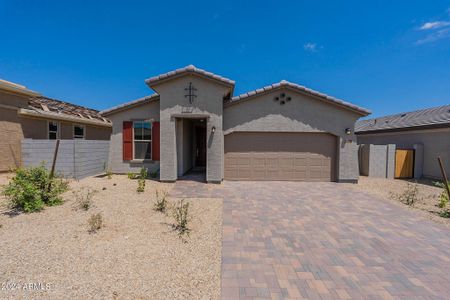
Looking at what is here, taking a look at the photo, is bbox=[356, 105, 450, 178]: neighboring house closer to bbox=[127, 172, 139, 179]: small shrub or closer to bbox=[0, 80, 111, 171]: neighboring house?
bbox=[127, 172, 139, 179]: small shrub

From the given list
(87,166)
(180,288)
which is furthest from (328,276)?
(87,166)

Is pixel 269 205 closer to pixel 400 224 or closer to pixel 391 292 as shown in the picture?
pixel 400 224

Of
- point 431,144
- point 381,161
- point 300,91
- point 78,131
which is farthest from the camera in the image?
point 78,131

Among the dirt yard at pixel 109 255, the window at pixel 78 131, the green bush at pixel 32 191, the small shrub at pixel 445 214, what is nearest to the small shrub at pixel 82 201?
the dirt yard at pixel 109 255

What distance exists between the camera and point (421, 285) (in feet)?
10.0

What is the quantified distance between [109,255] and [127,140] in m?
8.12

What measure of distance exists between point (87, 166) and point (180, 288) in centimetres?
938

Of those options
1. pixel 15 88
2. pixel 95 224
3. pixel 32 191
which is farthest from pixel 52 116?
pixel 95 224

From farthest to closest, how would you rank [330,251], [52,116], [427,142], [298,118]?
1. [52,116]
2. [427,142]
3. [298,118]
4. [330,251]

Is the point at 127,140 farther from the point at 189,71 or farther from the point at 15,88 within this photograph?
the point at 15,88

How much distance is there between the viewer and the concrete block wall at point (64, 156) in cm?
931

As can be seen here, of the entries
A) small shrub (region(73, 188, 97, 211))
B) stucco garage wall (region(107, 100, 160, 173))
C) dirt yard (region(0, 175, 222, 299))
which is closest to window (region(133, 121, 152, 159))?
stucco garage wall (region(107, 100, 160, 173))

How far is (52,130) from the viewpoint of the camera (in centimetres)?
1312

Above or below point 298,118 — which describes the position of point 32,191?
below
